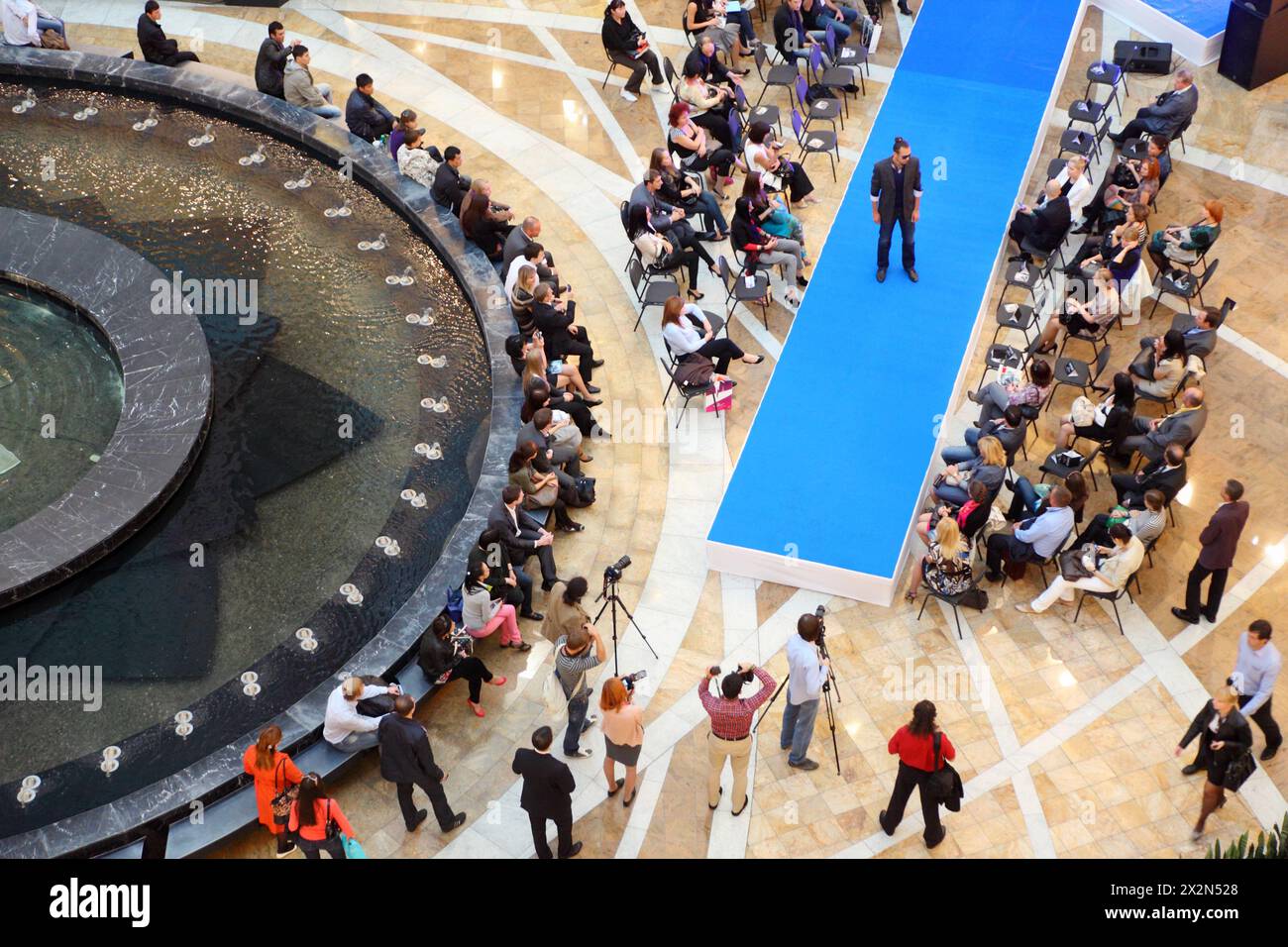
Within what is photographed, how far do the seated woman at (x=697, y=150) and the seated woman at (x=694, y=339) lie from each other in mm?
2812

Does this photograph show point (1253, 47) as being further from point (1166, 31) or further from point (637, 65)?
point (637, 65)

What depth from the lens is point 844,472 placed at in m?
14.1

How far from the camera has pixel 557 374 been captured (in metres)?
14.2

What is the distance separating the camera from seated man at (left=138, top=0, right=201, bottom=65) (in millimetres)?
18359

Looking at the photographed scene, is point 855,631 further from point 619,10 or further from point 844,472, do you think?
point 619,10

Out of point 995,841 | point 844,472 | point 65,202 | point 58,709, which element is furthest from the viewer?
point 65,202

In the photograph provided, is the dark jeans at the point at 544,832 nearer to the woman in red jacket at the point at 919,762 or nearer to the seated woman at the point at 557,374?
the woman in red jacket at the point at 919,762

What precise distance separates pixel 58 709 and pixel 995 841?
306 inches

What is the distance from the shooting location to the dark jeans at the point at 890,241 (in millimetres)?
15656

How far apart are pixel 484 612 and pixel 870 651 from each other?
341cm

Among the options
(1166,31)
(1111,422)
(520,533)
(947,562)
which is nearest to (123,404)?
(520,533)

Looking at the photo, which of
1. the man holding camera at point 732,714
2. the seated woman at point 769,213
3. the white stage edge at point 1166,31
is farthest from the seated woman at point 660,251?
the white stage edge at point 1166,31

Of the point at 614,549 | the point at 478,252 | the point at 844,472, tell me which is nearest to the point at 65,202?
the point at 478,252

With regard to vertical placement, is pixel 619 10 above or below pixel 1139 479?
above
